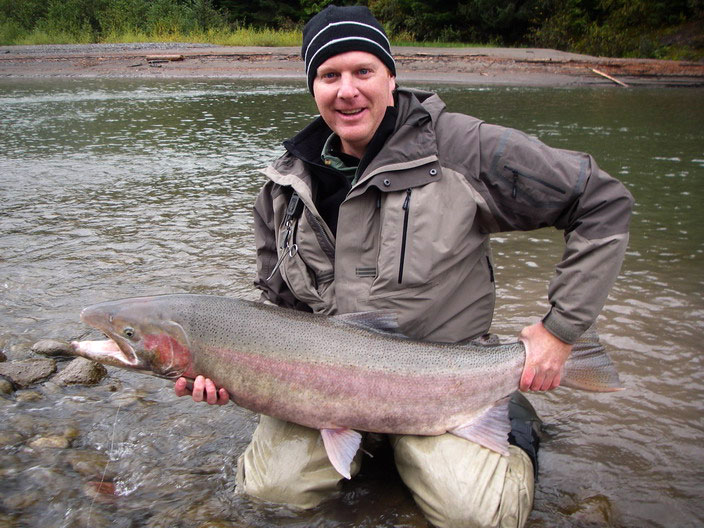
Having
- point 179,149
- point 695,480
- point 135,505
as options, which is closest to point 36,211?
point 179,149

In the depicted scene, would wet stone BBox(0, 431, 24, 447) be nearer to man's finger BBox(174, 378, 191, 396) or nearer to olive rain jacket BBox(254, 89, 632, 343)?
man's finger BBox(174, 378, 191, 396)

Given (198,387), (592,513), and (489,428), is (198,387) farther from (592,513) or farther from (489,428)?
(592,513)

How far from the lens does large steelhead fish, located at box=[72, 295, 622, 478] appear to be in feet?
8.25

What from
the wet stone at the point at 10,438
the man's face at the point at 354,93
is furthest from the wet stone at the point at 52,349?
the man's face at the point at 354,93

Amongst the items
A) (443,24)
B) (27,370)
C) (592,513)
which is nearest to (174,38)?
(443,24)

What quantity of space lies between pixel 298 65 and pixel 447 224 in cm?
2077

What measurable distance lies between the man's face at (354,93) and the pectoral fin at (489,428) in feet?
4.23

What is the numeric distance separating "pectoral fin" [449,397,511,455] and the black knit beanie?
1.58 metres

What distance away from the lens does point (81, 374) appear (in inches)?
146

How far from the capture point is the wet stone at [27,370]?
12.0 ft

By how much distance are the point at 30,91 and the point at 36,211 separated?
13641 mm

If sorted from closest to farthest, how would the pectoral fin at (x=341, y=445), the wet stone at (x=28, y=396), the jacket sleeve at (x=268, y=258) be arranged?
the pectoral fin at (x=341, y=445) < the jacket sleeve at (x=268, y=258) < the wet stone at (x=28, y=396)

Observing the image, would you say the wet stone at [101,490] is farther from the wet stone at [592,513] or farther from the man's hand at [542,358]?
the wet stone at [592,513]

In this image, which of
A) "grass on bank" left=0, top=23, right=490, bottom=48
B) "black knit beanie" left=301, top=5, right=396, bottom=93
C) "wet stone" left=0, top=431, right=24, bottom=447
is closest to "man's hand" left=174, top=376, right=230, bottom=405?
"wet stone" left=0, top=431, right=24, bottom=447
